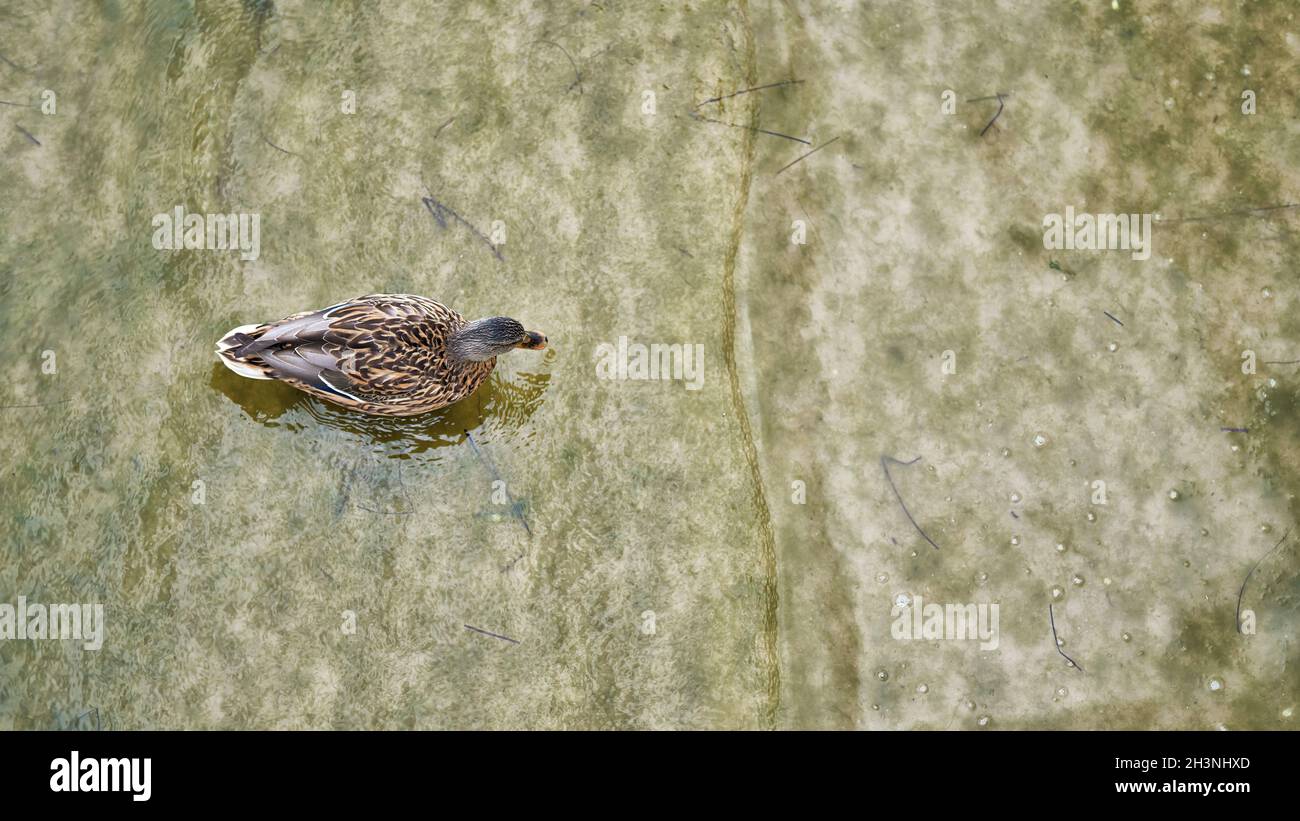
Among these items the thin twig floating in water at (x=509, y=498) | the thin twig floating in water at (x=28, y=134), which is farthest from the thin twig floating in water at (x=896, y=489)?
the thin twig floating in water at (x=28, y=134)

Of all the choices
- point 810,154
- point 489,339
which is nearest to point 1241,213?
point 810,154

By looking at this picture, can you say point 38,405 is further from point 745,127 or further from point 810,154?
point 810,154

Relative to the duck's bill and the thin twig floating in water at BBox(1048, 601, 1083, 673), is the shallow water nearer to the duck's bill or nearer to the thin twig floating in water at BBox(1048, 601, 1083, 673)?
the thin twig floating in water at BBox(1048, 601, 1083, 673)

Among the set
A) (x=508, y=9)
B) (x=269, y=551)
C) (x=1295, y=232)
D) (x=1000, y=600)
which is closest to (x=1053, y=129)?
(x=1295, y=232)

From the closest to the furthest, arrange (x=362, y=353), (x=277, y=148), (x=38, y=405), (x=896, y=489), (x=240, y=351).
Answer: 1. (x=362, y=353)
2. (x=240, y=351)
3. (x=38, y=405)
4. (x=277, y=148)
5. (x=896, y=489)

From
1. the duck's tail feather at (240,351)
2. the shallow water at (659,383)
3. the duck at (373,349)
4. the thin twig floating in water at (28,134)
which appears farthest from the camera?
the thin twig floating in water at (28,134)

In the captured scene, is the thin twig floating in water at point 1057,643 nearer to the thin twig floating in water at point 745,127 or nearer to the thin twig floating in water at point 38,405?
A: the thin twig floating in water at point 745,127
